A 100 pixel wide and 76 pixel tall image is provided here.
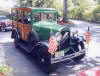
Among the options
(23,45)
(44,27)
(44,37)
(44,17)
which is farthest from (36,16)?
(23,45)

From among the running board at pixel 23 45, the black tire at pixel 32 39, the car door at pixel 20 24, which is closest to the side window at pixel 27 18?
the car door at pixel 20 24

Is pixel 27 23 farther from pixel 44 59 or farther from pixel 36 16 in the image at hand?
pixel 44 59

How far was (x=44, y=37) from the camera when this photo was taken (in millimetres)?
5574

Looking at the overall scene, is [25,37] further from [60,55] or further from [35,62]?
[60,55]

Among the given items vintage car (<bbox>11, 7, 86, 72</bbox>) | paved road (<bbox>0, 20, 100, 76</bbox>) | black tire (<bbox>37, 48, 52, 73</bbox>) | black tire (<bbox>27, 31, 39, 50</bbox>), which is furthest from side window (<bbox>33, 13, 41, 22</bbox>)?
paved road (<bbox>0, 20, 100, 76</bbox>)

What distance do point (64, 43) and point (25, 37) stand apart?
7.49 ft

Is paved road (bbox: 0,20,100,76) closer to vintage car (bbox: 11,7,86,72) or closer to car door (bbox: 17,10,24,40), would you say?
vintage car (bbox: 11,7,86,72)

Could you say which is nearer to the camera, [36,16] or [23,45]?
[36,16]

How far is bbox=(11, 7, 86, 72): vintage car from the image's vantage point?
4828 mm

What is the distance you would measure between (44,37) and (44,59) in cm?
103

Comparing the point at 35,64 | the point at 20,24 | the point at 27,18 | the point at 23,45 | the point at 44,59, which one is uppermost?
the point at 27,18

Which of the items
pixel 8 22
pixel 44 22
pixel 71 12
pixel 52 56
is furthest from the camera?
pixel 71 12

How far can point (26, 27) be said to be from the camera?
639 centimetres

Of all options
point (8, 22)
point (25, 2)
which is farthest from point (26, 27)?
point (25, 2)
